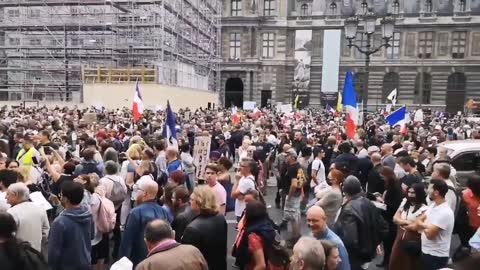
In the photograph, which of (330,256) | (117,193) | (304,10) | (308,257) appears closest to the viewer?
(308,257)

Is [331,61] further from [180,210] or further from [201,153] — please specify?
[180,210]

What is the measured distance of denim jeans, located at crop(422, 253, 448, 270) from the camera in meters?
5.18

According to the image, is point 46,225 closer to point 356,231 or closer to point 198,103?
point 356,231

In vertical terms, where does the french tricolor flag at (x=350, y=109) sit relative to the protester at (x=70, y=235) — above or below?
above

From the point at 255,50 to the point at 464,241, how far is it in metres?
48.3

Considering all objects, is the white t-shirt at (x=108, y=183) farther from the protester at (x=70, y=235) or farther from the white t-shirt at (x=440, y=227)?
the white t-shirt at (x=440, y=227)

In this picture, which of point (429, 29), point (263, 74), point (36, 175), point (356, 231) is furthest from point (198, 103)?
point (356, 231)

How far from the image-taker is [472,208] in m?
6.33

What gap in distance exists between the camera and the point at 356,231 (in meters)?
4.95

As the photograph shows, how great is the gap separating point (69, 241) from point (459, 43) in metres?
52.6

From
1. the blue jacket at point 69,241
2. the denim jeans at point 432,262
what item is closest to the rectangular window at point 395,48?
the denim jeans at point 432,262

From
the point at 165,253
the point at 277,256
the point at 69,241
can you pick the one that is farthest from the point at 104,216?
the point at 277,256

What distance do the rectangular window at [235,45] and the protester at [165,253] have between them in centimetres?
5124

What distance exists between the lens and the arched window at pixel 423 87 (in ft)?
171
